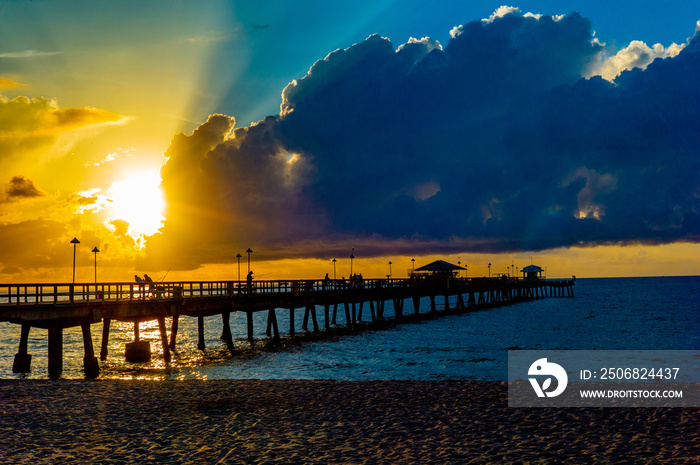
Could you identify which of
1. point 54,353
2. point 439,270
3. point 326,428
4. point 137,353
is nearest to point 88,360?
point 54,353

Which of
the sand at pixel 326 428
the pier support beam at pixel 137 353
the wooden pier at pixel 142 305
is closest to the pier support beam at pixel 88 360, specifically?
the wooden pier at pixel 142 305

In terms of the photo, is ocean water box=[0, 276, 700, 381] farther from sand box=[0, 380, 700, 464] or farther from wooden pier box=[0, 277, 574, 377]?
sand box=[0, 380, 700, 464]

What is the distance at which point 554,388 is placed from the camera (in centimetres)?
1972

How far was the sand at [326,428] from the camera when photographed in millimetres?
11672

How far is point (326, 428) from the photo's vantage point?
14070mm

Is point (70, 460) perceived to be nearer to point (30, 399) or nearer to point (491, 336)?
point (30, 399)

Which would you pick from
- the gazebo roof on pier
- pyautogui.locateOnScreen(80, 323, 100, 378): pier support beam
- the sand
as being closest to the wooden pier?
pyautogui.locateOnScreen(80, 323, 100, 378): pier support beam

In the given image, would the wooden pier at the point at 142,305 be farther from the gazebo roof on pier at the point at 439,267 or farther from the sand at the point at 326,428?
the gazebo roof on pier at the point at 439,267

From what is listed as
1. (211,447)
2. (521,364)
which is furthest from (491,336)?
(211,447)

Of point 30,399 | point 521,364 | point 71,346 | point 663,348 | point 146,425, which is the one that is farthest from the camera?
point 71,346

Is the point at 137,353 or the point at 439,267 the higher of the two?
the point at 439,267

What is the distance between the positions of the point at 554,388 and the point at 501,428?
690 cm

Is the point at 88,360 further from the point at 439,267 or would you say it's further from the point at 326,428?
the point at 439,267

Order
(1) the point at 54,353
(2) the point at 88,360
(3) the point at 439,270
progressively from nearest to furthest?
(1) the point at 54,353
(2) the point at 88,360
(3) the point at 439,270
